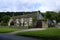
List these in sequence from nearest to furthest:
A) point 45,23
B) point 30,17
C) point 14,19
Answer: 1. point 45,23
2. point 30,17
3. point 14,19

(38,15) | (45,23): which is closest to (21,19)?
(38,15)

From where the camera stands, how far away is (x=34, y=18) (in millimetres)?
81250

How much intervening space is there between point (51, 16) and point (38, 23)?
26205 millimetres

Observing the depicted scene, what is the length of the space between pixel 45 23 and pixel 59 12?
14.7 m

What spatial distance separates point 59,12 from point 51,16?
14.7 m

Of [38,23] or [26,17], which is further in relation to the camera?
[26,17]

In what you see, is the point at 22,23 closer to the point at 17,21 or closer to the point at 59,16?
the point at 17,21

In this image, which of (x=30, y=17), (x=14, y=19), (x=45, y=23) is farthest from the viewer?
(x=14, y=19)

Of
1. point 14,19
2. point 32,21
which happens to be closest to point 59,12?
point 32,21

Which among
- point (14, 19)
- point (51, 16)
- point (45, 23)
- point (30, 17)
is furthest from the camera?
point (51, 16)

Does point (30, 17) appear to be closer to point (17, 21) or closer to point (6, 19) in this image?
point (17, 21)

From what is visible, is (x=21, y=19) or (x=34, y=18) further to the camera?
(x=21, y=19)

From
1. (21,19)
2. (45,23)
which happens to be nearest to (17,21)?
(21,19)

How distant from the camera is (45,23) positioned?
7725 centimetres
